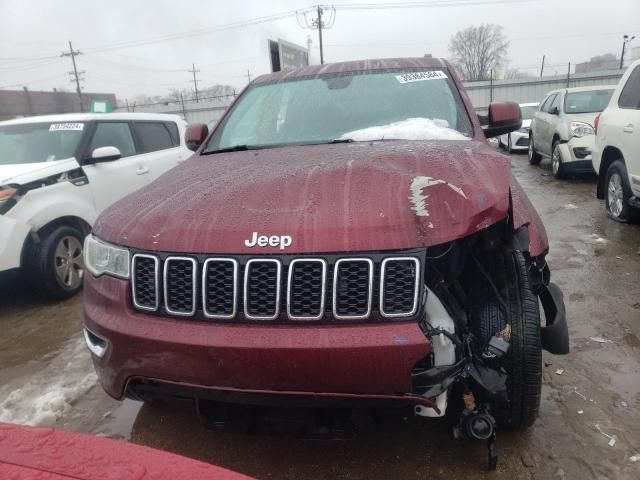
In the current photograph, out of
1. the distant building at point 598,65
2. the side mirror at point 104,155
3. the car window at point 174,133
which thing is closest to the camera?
the side mirror at point 104,155

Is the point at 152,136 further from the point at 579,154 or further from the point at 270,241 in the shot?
the point at 579,154

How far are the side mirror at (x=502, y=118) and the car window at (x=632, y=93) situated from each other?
2.81 m

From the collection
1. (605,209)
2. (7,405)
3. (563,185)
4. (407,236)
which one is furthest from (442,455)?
(563,185)

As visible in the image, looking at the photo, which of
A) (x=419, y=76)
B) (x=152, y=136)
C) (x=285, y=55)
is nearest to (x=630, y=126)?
(x=419, y=76)

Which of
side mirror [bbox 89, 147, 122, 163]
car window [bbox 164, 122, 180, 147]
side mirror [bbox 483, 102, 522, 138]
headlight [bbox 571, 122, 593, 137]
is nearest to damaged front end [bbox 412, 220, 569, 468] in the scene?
side mirror [bbox 483, 102, 522, 138]

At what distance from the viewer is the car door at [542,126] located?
973 centimetres

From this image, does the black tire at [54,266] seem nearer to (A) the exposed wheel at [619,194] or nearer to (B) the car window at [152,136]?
(B) the car window at [152,136]

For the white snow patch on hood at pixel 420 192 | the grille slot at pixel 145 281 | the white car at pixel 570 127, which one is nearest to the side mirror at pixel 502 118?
the white snow patch on hood at pixel 420 192

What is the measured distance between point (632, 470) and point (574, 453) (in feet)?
0.70

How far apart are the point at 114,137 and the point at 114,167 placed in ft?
1.42

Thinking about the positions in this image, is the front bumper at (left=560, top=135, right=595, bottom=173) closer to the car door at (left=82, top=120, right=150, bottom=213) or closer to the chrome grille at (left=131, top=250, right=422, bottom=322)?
the car door at (left=82, top=120, right=150, bottom=213)

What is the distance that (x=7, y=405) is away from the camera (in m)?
2.86

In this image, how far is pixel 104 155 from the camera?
4.80 meters

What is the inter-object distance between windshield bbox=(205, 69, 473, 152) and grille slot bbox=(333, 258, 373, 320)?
1.29 meters
